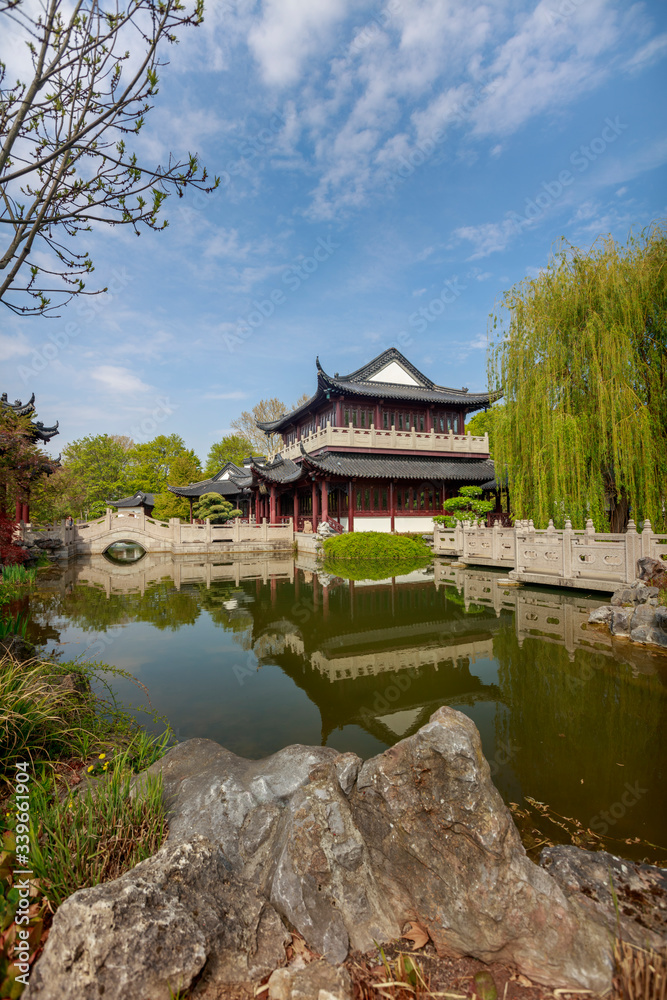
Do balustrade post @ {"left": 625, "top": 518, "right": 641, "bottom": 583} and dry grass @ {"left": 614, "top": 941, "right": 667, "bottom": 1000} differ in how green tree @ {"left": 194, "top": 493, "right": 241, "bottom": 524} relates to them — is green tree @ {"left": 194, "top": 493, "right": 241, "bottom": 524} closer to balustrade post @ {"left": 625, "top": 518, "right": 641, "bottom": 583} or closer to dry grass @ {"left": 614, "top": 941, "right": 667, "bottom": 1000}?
balustrade post @ {"left": 625, "top": 518, "right": 641, "bottom": 583}

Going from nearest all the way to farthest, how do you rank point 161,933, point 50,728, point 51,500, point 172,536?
point 161,933
point 50,728
point 51,500
point 172,536

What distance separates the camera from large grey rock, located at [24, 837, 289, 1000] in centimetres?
149

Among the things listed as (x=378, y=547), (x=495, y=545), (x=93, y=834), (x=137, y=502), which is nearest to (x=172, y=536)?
(x=378, y=547)

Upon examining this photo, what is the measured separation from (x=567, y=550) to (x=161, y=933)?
11.2 m

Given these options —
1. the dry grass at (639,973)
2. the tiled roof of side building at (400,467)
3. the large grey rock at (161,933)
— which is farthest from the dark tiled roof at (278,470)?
the dry grass at (639,973)

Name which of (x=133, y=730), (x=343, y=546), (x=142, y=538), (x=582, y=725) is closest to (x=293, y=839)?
(x=133, y=730)

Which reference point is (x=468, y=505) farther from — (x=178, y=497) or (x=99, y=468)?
(x=99, y=468)

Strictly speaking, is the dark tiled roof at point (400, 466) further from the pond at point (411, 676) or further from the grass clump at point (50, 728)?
the grass clump at point (50, 728)

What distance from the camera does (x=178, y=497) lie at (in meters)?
35.3

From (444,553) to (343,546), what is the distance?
3972 millimetres

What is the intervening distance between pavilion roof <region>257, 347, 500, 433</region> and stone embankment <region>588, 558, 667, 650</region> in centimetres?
1656

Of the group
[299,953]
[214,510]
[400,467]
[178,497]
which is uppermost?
[400,467]

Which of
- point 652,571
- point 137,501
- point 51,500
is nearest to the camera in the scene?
point 652,571

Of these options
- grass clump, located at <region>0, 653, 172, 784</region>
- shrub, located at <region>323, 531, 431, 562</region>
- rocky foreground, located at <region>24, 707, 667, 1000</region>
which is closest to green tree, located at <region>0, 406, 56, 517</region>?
grass clump, located at <region>0, 653, 172, 784</region>
